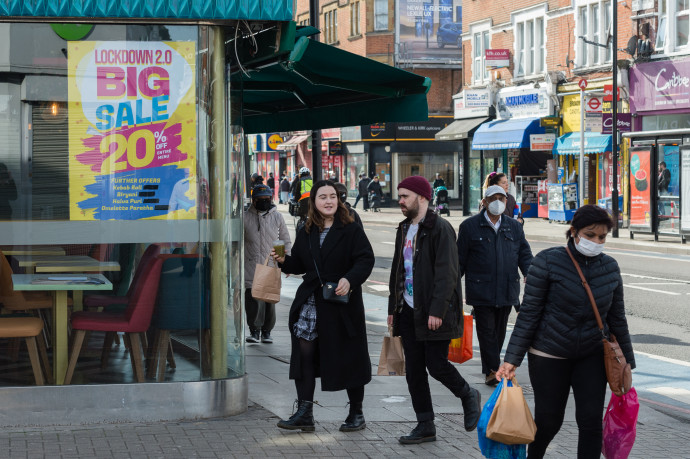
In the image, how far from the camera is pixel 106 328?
7391 mm

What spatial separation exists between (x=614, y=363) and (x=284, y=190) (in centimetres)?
4845

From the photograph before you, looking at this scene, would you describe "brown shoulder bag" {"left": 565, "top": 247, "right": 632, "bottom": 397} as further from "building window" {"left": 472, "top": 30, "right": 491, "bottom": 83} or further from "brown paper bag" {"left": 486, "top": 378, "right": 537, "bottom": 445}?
"building window" {"left": 472, "top": 30, "right": 491, "bottom": 83}

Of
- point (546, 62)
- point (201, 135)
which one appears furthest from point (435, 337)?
point (546, 62)

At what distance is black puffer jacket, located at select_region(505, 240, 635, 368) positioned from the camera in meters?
5.77

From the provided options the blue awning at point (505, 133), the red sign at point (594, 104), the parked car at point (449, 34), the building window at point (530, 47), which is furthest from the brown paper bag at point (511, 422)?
the parked car at point (449, 34)

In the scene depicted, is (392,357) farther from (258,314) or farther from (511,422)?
(258,314)

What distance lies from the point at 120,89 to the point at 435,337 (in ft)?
8.87

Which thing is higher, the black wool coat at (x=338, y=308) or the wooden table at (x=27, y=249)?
the wooden table at (x=27, y=249)

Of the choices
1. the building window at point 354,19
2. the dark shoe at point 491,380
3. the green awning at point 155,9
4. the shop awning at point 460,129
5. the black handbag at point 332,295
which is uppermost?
the building window at point 354,19

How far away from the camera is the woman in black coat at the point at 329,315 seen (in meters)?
7.27

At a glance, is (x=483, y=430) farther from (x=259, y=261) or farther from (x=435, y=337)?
(x=259, y=261)

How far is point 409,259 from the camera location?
283 inches

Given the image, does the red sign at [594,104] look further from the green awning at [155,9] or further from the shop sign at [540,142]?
the green awning at [155,9]

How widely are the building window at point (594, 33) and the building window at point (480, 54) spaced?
709 centimetres
